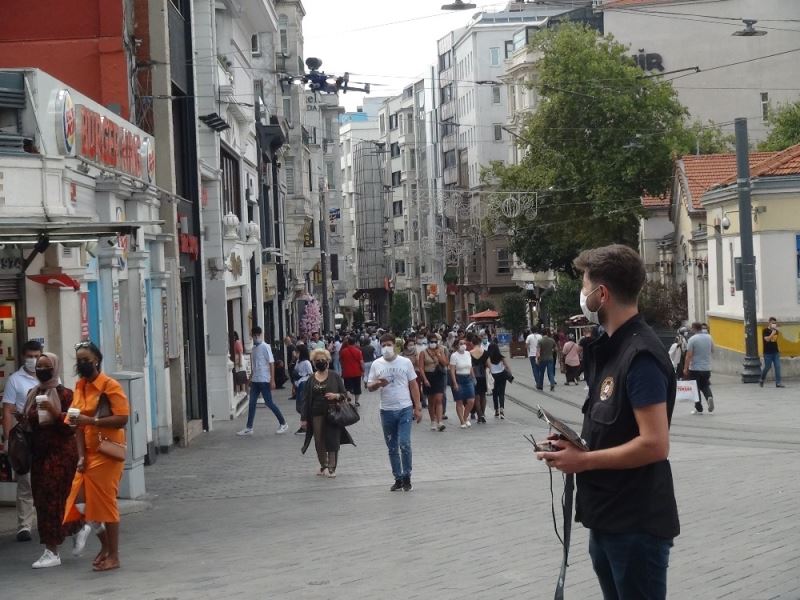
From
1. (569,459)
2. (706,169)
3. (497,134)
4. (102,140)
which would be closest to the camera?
(569,459)

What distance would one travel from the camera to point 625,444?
210 inches

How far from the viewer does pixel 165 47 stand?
2267cm

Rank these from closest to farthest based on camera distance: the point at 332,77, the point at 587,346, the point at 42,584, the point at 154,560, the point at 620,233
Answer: the point at 587,346 → the point at 42,584 → the point at 154,560 → the point at 332,77 → the point at 620,233

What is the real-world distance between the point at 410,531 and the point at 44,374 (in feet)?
10.9

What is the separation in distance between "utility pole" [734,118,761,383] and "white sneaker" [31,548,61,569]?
78.2 ft

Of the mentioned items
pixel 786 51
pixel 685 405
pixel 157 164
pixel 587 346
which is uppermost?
pixel 786 51

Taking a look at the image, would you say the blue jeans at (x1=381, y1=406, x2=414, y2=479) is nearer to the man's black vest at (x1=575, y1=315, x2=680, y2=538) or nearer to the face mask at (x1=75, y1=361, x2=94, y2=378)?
the face mask at (x1=75, y1=361, x2=94, y2=378)

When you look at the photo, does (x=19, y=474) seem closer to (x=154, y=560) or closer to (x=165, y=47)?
(x=154, y=560)

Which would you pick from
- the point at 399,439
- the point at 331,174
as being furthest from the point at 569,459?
the point at 331,174

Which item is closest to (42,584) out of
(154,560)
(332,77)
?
(154,560)

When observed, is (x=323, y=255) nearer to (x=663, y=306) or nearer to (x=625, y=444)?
(x=663, y=306)

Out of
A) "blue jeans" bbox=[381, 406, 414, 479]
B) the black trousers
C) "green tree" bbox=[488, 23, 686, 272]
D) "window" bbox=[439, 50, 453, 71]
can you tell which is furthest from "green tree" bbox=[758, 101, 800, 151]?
"window" bbox=[439, 50, 453, 71]

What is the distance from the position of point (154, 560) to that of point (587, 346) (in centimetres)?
683

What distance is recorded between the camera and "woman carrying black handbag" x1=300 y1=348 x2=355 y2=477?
17.7 m
